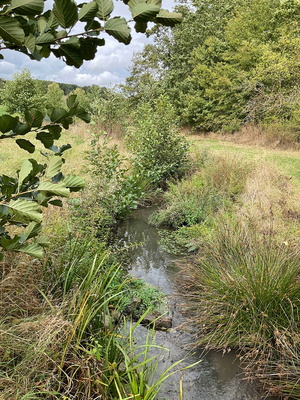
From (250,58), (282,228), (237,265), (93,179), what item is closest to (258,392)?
(237,265)

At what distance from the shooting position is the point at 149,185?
8.02m

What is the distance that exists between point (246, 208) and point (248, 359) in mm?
2732

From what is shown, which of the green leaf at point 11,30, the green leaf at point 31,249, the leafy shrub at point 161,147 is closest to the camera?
the green leaf at point 11,30

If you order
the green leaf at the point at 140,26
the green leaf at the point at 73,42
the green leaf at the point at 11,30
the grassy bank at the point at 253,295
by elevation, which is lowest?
the grassy bank at the point at 253,295

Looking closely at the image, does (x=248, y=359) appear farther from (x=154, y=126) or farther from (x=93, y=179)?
(x=154, y=126)

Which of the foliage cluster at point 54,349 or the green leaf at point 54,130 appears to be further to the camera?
the foliage cluster at point 54,349

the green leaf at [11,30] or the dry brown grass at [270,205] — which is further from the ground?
the green leaf at [11,30]

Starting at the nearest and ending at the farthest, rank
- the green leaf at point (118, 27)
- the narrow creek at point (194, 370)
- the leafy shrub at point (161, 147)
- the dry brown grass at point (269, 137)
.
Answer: the green leaf at point (118, 27) < the narrow creek at point (194, 370) < the leafy shrub at point (161, 147) < the dry brown grass at point (269, 137)

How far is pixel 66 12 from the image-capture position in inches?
27.1

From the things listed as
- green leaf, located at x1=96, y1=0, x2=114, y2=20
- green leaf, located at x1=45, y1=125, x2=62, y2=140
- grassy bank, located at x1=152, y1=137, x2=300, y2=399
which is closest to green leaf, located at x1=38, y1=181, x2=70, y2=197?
green leaf, located at x1=45, y1=125, x2=62, y2=140

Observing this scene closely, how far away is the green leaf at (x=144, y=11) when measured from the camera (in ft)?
2.31

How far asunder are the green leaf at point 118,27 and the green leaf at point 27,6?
Answer: 0.56ft

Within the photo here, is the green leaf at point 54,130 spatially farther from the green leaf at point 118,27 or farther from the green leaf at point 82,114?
the green leaf at point 118,27

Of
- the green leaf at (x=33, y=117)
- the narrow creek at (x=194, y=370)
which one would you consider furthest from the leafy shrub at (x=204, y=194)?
the green leaf at (x=33, y=117)
